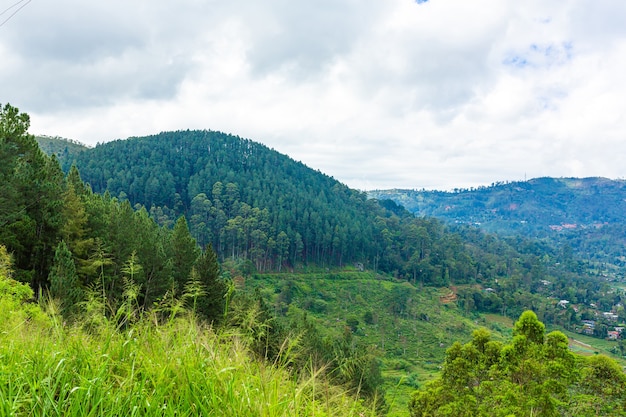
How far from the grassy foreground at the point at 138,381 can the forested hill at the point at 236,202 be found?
61984mm

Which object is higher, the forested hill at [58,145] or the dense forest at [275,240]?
the forested hill at [58,145]

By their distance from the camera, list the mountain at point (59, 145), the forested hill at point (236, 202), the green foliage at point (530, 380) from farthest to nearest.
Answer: the mountain at point (59, 145) < the forested hill at point (236, 202) < the green foliage at point (530, 380)

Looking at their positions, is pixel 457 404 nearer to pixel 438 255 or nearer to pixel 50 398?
pixel 50 398

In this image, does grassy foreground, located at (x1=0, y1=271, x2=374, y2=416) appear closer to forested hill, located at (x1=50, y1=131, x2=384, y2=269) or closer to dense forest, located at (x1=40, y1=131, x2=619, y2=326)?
dense forest, located at (x1=40, y1=131, x2=619, y2=326)

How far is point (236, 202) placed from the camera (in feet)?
242

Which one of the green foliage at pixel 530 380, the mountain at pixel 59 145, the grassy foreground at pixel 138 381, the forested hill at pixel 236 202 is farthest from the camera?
the mountain at pixel 59 145

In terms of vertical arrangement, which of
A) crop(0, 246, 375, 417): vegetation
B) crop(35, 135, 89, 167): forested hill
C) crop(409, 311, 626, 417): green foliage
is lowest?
crop(409, 311, 626, 417): green foliage

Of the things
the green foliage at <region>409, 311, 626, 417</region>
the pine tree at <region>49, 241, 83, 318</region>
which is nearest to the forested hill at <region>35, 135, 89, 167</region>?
the pine tree at <region>49, 241, 83, 318</region>

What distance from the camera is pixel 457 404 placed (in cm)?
1120

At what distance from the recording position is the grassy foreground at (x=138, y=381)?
1.96m

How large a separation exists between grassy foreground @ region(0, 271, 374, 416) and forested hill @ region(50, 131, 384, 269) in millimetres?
61984

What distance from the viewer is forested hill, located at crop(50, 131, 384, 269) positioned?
6706 cm

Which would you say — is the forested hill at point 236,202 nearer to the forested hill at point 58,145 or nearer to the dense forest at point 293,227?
the dense forest at point 293,227

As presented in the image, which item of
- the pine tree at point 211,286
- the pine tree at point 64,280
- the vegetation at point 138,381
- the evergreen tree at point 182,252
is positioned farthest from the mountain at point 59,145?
the vegetation at point 138,381
